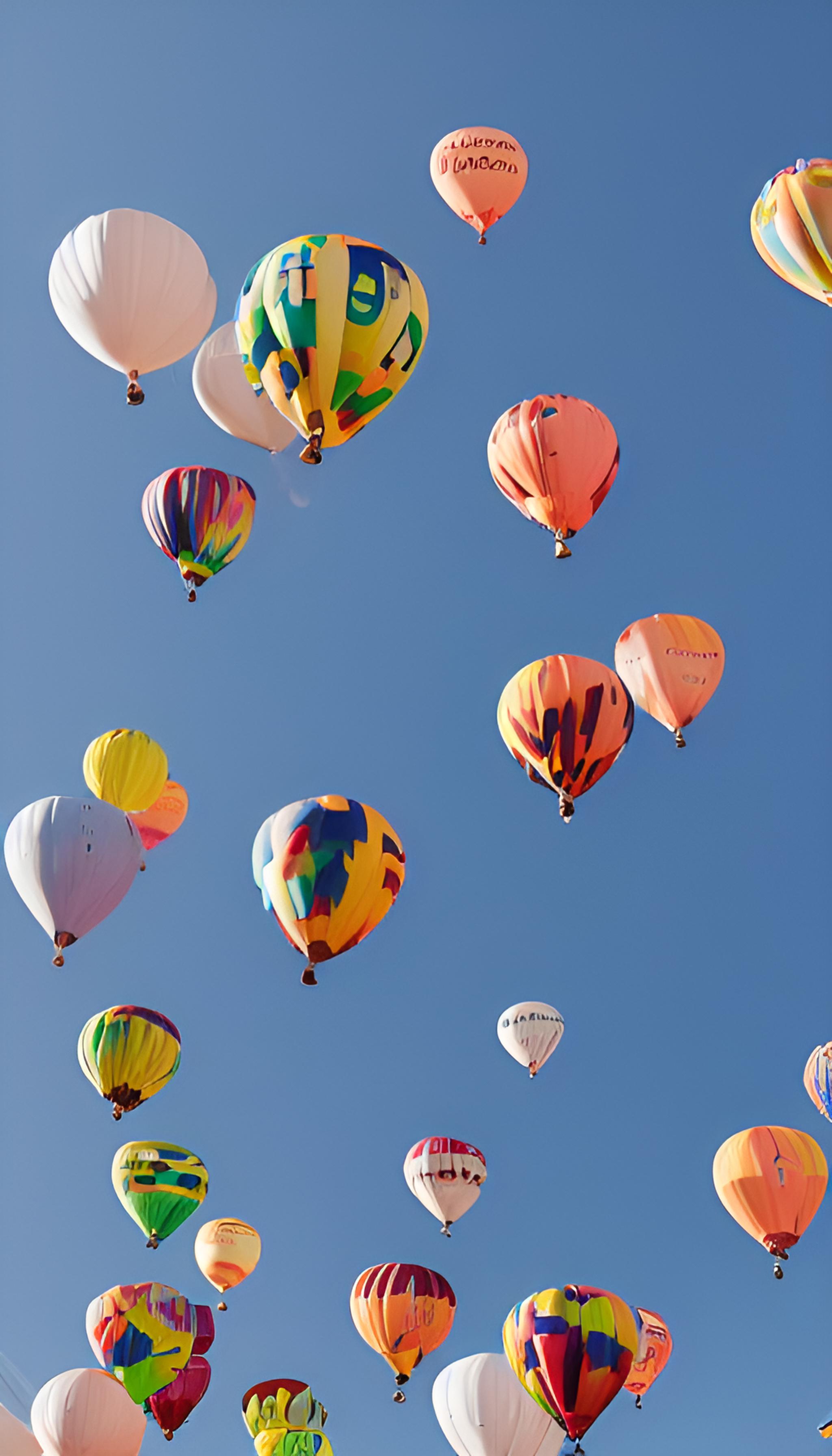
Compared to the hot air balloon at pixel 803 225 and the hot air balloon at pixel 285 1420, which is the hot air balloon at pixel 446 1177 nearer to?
the hot air balloon at pixel 285 1420

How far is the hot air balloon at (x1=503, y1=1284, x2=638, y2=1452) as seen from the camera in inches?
567

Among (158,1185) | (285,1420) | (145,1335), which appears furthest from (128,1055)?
(285,1420)

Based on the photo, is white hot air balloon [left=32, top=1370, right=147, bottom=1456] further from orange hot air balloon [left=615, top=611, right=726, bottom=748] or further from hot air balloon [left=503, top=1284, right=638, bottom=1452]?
orange hot air balloon [left=615, top=611, right=726, bottom=748]

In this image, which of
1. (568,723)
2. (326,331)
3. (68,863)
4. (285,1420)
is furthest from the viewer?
(285,1420)

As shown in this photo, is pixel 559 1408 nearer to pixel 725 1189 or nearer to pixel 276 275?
pixel 725 1189

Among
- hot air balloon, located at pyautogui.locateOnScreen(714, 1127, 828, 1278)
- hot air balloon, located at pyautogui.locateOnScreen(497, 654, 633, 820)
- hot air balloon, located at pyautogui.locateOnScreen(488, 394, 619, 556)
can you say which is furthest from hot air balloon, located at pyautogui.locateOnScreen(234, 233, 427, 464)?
hot air balloon, located at pyautogui.locateOnScreen(714, 1127, 828, 1278)

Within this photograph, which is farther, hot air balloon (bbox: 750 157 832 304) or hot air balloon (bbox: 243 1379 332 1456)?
hot air balloon (bbox: 243 1379 332 1456)

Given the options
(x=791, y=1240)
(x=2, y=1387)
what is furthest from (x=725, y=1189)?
(x=2, y=1387)

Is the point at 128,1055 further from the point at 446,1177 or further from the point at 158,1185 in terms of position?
the point at 446,1177

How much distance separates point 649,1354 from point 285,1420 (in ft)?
14.6

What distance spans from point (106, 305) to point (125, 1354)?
11.4 m

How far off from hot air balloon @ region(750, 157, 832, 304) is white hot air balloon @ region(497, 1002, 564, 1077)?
10854 millimetres

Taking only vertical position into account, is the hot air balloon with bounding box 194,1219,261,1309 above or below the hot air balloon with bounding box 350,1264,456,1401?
above

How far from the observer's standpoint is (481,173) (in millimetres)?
17297
